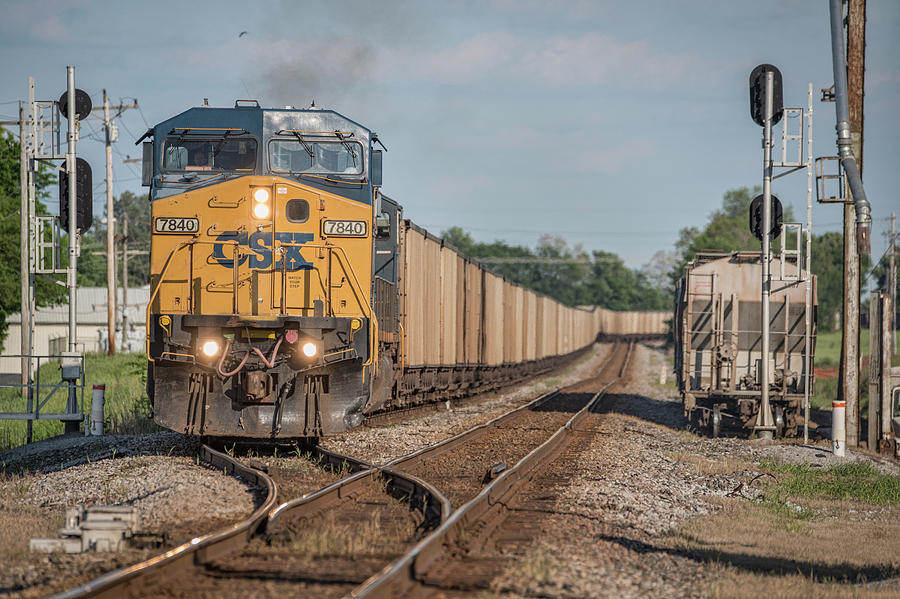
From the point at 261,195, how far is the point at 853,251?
10.3 metres

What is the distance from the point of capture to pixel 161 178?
10.8m

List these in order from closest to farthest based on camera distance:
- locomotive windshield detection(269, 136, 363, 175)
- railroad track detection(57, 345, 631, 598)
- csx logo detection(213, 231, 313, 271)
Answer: railroad track detection(57, 345, 631, 598) → csx logo detection(213, 231, 313, 271) → locomotive windshield detection(269, 136, 363, 175)

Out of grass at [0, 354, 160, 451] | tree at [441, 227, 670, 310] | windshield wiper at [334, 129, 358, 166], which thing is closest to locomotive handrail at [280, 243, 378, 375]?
Result: windshield wiper at [334, 129, 358, 166]

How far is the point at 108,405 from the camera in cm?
2003

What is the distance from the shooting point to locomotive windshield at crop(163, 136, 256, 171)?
35.8 feet

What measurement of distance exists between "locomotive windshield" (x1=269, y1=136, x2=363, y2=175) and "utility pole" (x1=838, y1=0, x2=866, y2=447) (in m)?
8.94

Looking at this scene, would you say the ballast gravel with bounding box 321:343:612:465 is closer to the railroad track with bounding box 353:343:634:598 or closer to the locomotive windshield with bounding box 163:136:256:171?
the railroad track with bounding box 353:343:634:598

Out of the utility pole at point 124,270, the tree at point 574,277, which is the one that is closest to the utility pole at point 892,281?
the utility pole at point 124,270

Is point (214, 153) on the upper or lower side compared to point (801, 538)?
upper

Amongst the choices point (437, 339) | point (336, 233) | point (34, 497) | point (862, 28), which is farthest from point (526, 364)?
point (34, 497)

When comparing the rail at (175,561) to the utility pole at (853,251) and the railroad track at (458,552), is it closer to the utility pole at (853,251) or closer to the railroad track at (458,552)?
the railroad track at (458,552)

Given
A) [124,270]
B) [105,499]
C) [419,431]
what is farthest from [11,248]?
[105,499]

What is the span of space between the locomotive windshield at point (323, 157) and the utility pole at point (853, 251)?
352 inches

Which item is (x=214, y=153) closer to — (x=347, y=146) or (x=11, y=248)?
(x=347, y=146)
